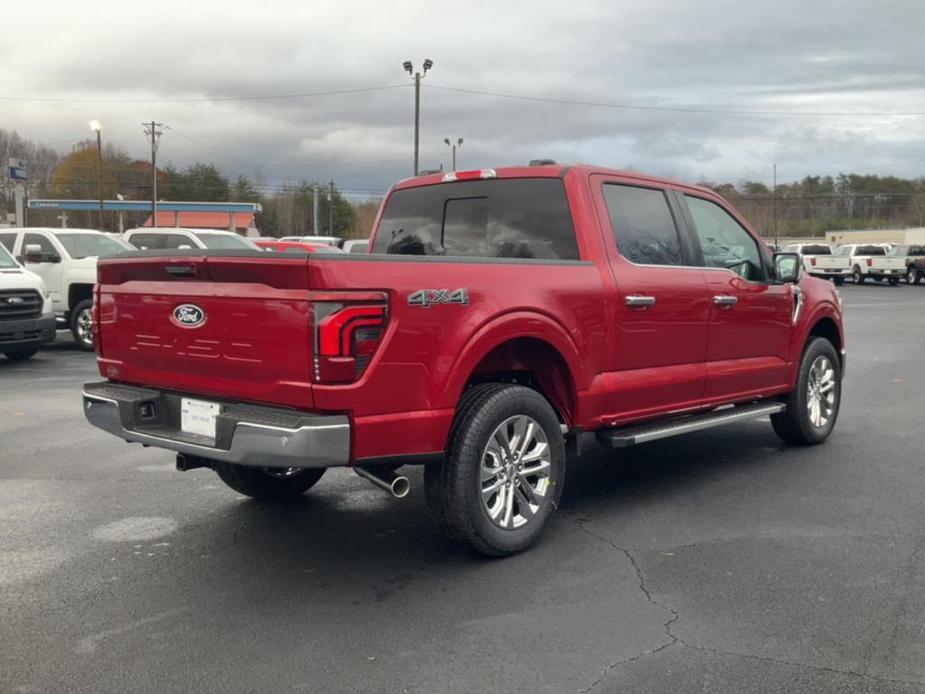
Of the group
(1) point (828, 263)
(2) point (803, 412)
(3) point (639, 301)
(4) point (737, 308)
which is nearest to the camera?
(3) point (639, 301)

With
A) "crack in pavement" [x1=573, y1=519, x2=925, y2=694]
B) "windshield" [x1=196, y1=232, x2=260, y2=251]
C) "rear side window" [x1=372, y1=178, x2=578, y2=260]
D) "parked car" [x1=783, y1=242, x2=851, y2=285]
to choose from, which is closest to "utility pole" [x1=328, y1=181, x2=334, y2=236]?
"parked car" [x1=783, y1=242, x2=851, y2=285]

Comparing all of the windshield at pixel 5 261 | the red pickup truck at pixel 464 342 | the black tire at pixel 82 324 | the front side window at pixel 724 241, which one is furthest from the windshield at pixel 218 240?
the front side window at pixel 724 241

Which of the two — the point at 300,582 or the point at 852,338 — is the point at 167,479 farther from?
the point at 852,338

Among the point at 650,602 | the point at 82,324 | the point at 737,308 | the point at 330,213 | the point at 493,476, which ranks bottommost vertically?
the point at 650,602

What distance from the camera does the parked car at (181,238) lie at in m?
18.1

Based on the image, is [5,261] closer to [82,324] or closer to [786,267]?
[82,324]

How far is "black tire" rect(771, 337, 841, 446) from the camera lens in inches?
277

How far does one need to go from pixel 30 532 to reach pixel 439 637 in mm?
2594

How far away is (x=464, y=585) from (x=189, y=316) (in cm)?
175

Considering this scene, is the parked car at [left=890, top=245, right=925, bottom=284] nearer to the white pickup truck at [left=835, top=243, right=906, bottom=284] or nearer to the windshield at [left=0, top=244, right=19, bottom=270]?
the white pickup truck at [left=835, top=243, right=906, bottom=284]

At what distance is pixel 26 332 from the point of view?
39.4 feet

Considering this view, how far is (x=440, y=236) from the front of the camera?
5.83m

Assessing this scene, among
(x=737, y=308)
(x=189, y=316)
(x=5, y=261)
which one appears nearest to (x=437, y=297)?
(x=189, y=316)

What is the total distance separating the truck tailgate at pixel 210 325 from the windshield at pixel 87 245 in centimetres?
1054
